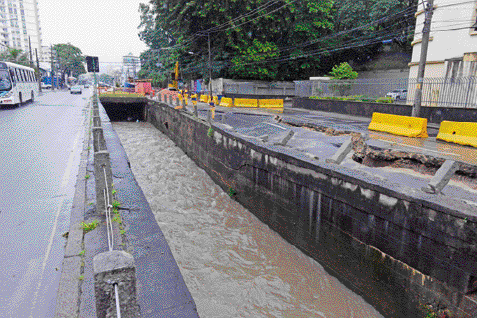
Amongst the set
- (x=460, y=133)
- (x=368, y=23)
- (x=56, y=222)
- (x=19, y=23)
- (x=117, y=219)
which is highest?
(x=19, y=23)

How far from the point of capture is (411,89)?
1878cm

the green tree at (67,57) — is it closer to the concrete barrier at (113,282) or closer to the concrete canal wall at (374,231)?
the concrete canal wall at (374,231)

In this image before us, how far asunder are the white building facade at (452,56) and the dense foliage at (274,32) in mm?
→ 13980

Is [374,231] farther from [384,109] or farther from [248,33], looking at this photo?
[248,33]

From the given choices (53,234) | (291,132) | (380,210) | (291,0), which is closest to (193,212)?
(291,132)

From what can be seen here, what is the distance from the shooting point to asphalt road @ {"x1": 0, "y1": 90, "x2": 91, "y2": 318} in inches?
152

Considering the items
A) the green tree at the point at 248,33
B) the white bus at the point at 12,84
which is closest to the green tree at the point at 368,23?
the green tree at the point at 248,33

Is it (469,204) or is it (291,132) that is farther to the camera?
(291,132)

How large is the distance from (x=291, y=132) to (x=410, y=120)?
22.3 feet

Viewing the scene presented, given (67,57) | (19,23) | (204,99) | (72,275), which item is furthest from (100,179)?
(19,23)

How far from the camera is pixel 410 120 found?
12.4 meters

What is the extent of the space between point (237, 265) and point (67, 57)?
122m

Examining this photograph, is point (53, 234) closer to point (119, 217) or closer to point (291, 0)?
point (119, 217)

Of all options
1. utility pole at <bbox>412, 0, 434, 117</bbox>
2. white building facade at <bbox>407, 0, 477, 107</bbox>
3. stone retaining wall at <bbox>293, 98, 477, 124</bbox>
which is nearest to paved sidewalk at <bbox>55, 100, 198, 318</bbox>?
utility pole at <bbox>412, 0, 434, 117</bbox>
